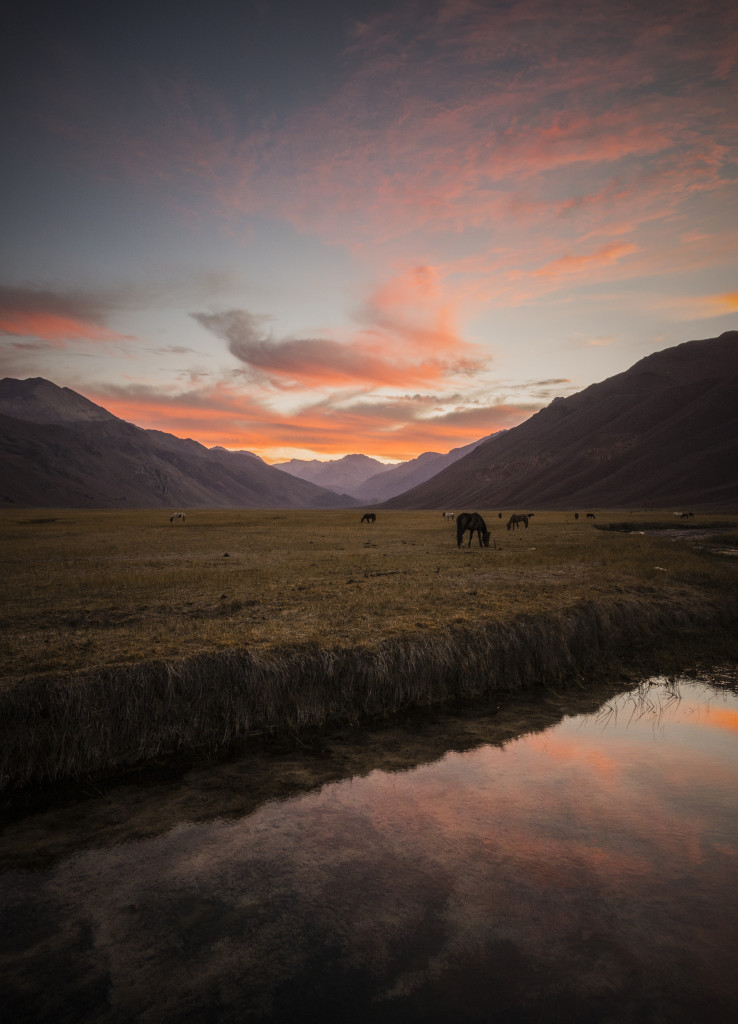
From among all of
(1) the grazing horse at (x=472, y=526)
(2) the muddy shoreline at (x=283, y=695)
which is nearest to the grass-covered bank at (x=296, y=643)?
(2) the muddy shoreline at (x=283, y=695)

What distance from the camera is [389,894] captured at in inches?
249

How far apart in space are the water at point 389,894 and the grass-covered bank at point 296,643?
59.8 inches

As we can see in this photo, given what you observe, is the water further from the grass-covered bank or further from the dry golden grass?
the dry golden grass

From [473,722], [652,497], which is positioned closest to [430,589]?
[473,722]

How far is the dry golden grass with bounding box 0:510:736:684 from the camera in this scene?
12883 millimetres

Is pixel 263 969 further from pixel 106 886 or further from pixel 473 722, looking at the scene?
pixel 473 722

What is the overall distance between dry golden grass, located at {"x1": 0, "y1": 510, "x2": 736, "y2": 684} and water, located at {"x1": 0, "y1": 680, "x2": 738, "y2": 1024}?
4065mm

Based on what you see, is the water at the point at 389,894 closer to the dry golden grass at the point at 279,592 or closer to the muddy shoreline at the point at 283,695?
the muddy shoreline at the point at 283,695

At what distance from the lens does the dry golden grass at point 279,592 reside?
12.9 metres

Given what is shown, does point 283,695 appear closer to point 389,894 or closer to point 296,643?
point 296,643

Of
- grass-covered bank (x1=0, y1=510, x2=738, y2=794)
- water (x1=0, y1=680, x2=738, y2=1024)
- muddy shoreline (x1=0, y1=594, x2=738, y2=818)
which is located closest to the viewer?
water (x1=0, y1=680, x2=738, y2=1024)

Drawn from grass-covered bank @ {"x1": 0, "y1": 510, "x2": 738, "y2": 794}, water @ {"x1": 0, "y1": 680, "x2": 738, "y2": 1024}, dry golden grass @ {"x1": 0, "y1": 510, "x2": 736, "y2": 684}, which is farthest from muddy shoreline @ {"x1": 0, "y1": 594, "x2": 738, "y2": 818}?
water @ {"x1": 0, "y1": 680, "x2": 738, "y2": 1024}

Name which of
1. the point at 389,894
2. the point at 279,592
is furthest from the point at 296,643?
the point at 279,592

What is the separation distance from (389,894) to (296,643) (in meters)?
6.71
